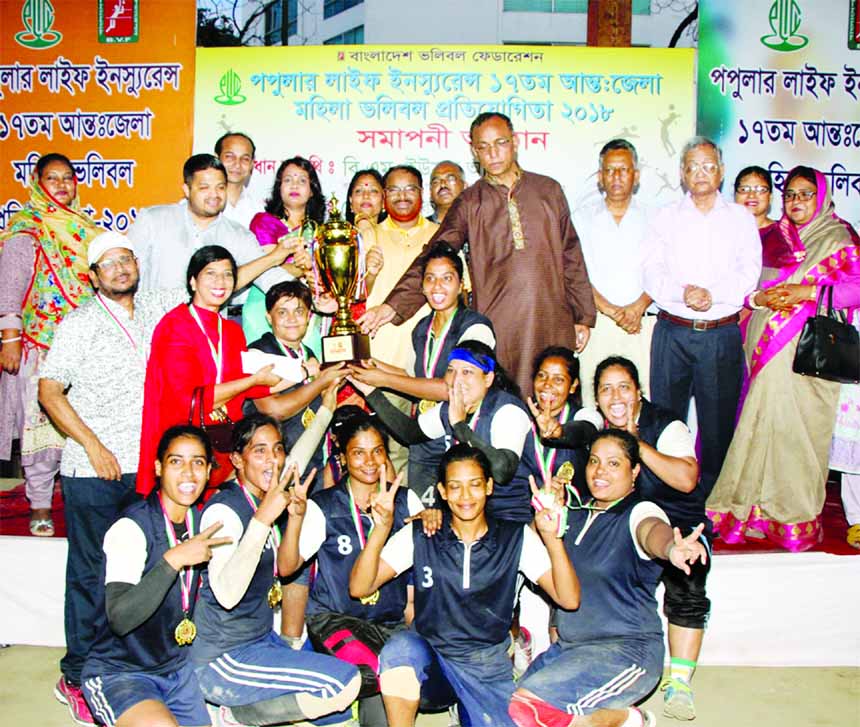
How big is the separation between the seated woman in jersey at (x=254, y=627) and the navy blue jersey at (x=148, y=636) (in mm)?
175

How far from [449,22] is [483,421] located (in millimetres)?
12526

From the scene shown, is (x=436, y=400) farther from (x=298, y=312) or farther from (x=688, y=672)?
(x=688, y=672)

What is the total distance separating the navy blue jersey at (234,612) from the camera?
11.2 feet

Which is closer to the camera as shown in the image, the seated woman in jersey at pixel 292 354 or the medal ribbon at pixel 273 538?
the medal ribbon at pixel 273 538

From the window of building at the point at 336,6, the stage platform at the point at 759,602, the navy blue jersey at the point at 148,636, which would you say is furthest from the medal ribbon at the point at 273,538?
the window of building at the point at 336,6

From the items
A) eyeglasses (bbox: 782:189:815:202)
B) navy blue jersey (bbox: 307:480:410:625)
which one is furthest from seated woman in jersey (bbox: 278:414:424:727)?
eyeglasses (bbox: 782:189:815:202)

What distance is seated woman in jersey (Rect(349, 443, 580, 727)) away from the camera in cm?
333

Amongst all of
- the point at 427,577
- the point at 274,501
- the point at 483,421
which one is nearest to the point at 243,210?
the point at 483,421

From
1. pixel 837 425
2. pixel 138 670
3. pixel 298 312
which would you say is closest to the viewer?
pixel 138 670

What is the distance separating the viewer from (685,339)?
4906 millimetres

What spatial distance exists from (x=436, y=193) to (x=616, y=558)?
8.71 feet

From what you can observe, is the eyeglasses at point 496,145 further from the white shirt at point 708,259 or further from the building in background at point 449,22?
the building in background at point 449,22

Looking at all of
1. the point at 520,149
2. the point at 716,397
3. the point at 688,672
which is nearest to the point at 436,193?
the point at 520,149

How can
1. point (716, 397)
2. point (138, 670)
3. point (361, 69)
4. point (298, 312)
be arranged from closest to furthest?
point (138, 670) < point (298, 312) < point (716, 397) < point (361, 69)
